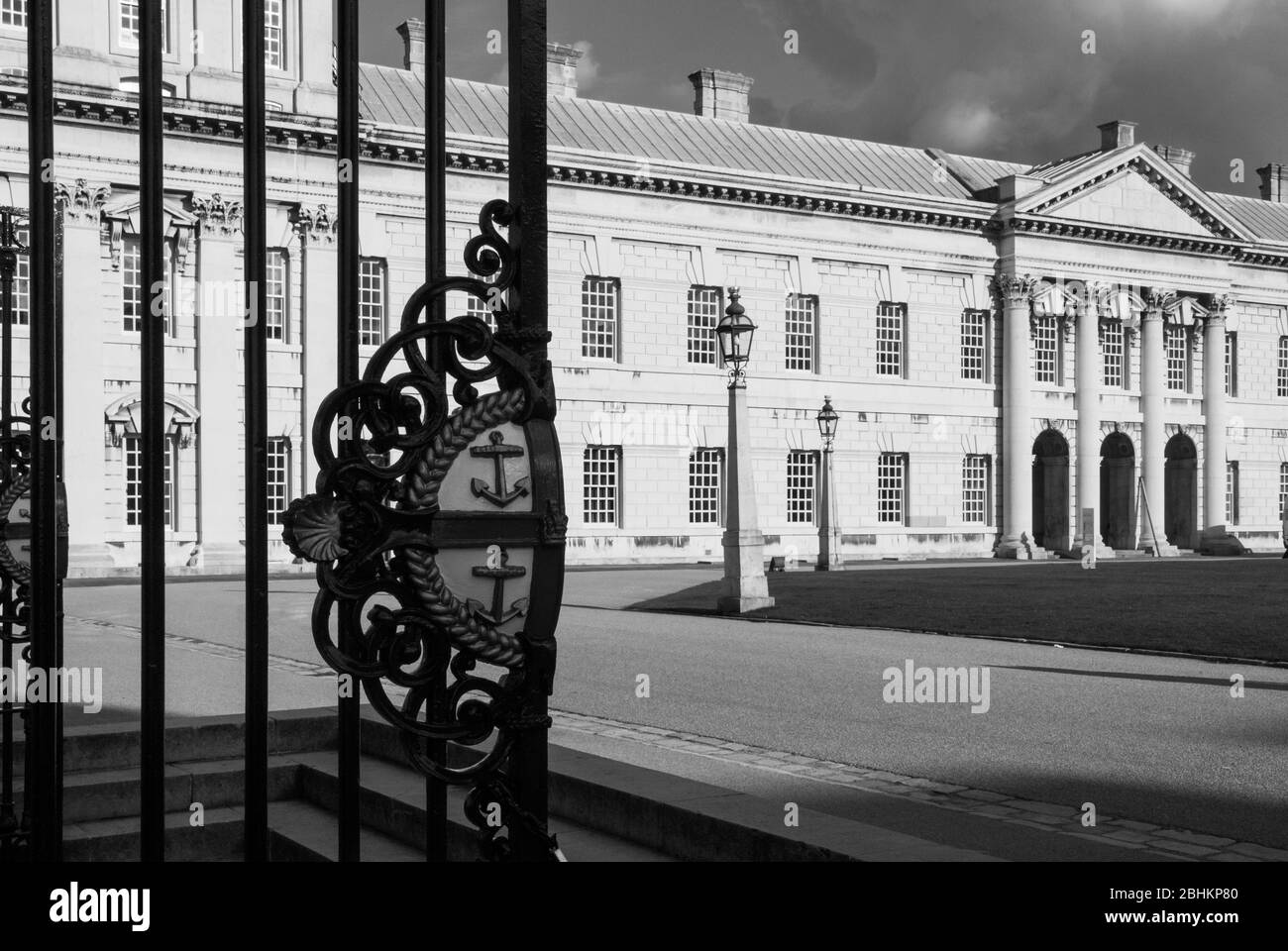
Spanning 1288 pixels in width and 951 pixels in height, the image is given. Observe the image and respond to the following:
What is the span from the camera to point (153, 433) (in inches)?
137

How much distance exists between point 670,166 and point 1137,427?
2247cm

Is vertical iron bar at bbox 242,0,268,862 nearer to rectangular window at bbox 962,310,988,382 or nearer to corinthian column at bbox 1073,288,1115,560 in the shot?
rectangular window at bbox 962,310,988,382

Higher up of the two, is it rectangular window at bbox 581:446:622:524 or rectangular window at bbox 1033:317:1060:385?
rectangular window at bbox 1033:317:1060:385

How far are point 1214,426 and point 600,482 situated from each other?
26.7m

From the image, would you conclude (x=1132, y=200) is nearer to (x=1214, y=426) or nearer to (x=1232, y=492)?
(x=1214, y=426)

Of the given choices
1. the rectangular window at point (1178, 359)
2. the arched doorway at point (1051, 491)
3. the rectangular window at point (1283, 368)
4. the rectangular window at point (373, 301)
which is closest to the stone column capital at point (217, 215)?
the rectangular window at point (373, 301)

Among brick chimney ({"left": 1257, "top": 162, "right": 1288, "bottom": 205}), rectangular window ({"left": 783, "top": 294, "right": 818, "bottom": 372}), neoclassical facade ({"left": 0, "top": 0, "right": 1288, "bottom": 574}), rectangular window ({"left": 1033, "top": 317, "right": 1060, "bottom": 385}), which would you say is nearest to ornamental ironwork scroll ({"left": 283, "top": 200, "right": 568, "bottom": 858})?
neoclassical facade ({"left": 0, "top": 0, "right": 1288, "bottom": 574})

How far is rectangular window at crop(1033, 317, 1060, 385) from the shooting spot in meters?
53.3

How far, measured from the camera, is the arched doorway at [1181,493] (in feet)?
187

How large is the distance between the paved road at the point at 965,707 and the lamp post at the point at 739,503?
2262mm

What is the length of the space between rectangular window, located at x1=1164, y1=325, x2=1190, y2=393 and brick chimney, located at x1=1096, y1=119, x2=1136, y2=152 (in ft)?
24.3

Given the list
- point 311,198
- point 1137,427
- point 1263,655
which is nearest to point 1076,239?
point 1137,427
